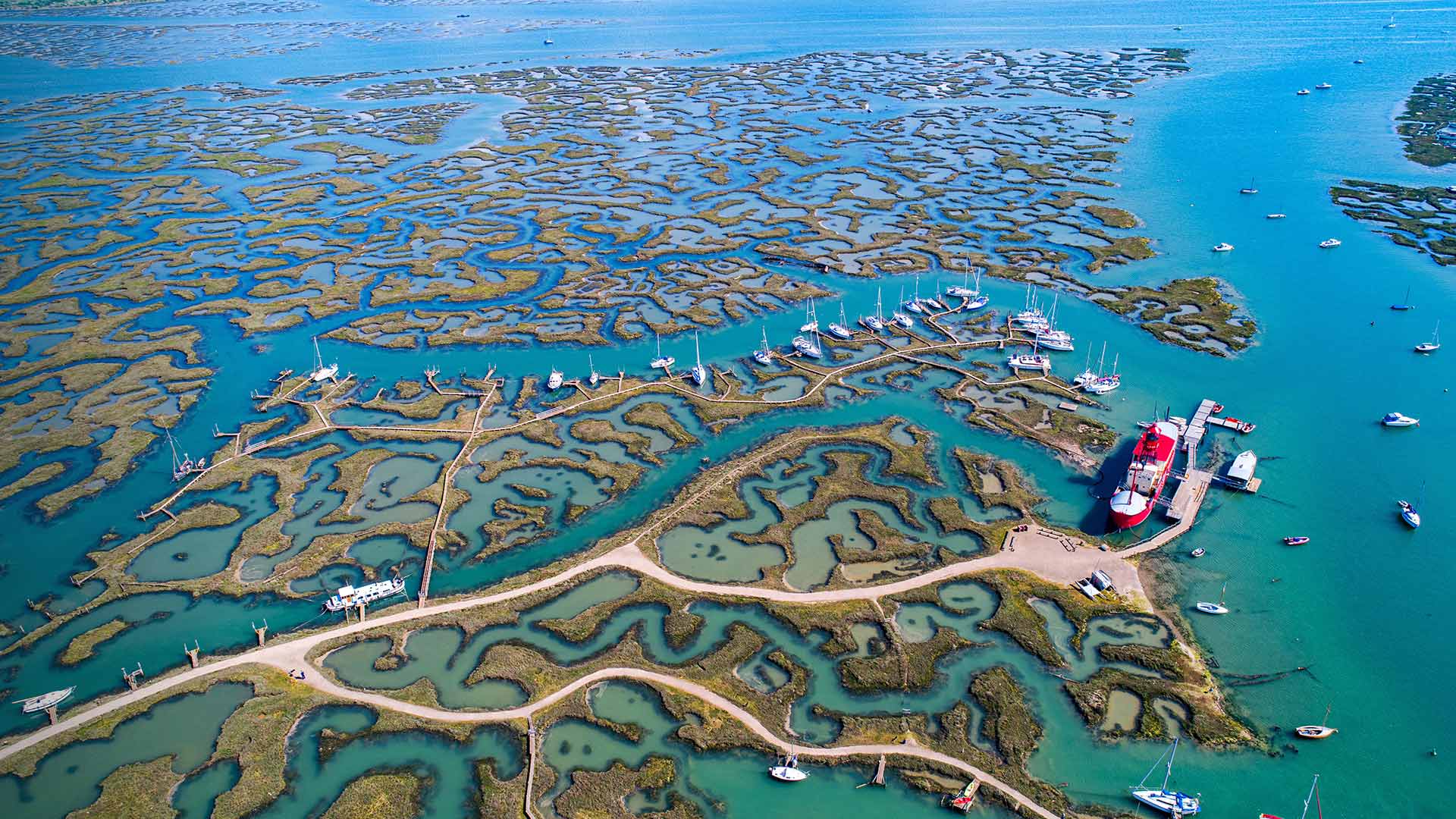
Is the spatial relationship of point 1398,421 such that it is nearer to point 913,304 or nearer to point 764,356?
point 913,304

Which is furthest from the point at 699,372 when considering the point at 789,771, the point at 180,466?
the point at 180,466

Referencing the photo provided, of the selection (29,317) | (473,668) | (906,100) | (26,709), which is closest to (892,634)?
(473,668)

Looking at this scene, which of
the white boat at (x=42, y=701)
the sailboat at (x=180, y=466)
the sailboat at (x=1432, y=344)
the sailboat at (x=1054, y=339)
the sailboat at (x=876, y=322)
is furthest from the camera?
the sailboat at (x=876, y=322)

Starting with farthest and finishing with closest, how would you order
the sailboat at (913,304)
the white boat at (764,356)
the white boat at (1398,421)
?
the sailboat at (913,304) < the white boat at (764,356) < the white boat at (1398,421)

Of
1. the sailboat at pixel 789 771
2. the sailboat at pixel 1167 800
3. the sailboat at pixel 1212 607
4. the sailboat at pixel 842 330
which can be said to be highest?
the sailboat at pixel 842 330

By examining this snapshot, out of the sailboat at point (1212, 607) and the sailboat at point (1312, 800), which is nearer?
the sailboat at point (1312, 800)

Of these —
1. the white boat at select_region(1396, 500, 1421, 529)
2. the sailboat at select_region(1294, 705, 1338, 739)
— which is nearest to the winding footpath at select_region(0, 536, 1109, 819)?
the sailboat at select_region(1294, 705, 1338, 739)

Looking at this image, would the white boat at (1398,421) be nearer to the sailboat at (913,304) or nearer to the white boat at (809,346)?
the sailboat at (913,304)

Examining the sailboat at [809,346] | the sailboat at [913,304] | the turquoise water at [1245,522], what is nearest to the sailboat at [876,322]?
the sailboat at [913,304]
